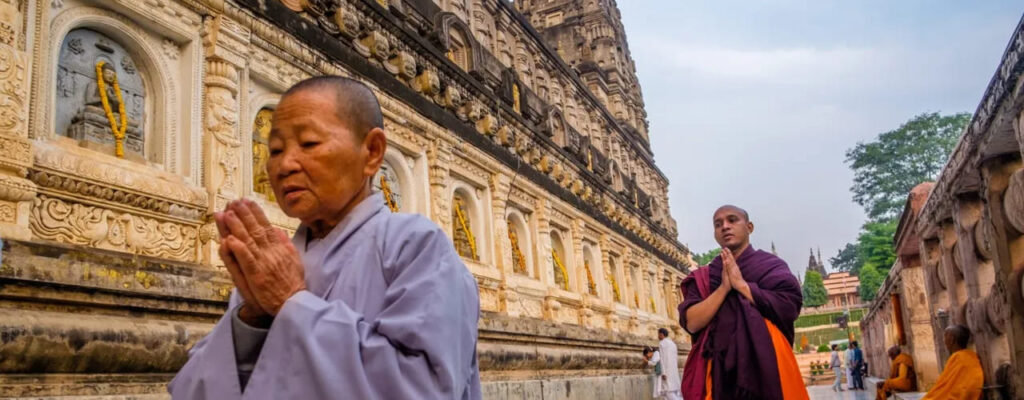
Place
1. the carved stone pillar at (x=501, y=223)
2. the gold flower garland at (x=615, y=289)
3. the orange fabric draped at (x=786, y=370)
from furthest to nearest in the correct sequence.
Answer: the gold flower garland at (x=615, y=289) < the carved stone pillar at (x=501, y=223) < the orange fabric draped at (x=786, y=370)

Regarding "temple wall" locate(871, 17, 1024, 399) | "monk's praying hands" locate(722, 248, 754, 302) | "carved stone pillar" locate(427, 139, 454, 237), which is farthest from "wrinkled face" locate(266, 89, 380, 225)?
"carved stone pillar" locate(427, 139, 454, 237)

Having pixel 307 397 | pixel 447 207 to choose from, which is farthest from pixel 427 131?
pixel 307 397

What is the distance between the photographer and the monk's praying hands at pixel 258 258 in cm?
155

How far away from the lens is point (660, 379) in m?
12.2

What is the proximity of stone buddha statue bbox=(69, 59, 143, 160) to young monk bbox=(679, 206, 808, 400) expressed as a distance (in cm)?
393

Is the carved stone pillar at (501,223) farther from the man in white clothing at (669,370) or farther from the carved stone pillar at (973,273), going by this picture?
the carved stone pillar at (973,273)

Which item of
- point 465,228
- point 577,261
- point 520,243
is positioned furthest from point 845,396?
point 465,228

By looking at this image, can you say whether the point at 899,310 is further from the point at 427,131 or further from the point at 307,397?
the point at 307,397

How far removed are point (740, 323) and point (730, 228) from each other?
1.77ft

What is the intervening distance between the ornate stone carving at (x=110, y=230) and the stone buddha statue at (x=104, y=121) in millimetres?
508

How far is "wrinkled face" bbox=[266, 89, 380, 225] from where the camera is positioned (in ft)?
5.67

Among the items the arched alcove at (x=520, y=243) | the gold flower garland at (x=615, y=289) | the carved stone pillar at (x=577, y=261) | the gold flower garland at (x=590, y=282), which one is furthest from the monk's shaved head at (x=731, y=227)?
the gold flower garland at (x=615, y=289)

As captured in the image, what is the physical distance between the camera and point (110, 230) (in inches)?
199

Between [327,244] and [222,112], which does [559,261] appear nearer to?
[222,112]
